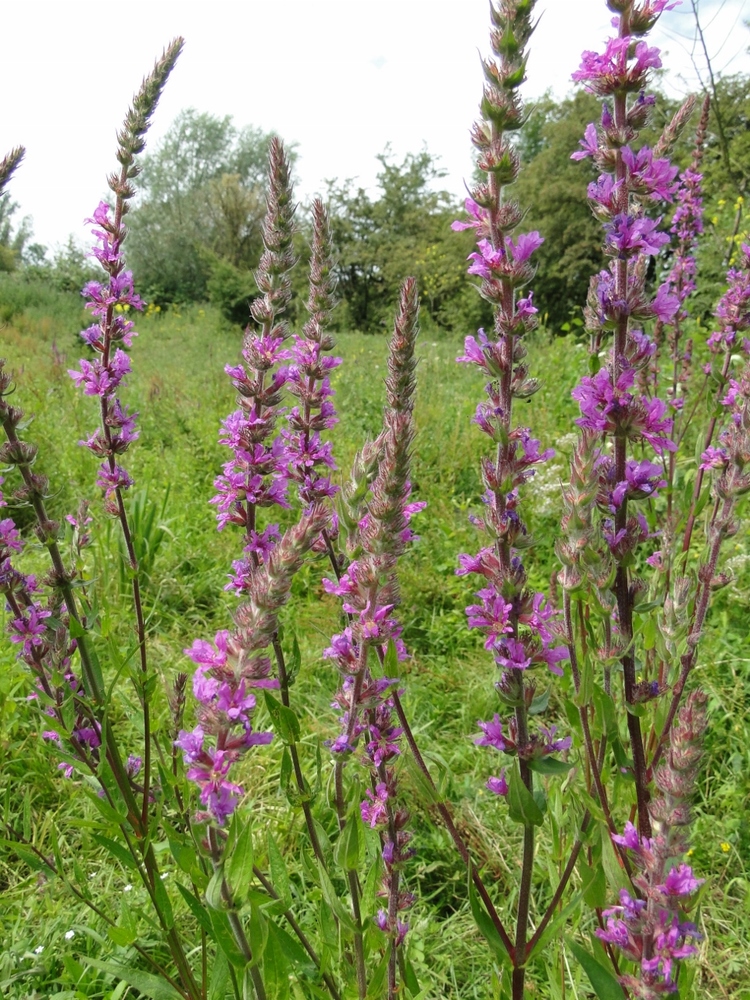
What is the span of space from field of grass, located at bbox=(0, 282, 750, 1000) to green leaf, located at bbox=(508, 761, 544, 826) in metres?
0.37

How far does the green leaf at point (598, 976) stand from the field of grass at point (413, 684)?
18.7 inches

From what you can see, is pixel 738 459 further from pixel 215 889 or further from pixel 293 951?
pixel 293 951

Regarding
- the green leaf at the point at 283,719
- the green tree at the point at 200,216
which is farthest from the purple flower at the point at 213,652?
the green tree at the point at 200,216

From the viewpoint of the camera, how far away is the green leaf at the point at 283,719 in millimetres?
1725

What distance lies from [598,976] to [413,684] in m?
2.74

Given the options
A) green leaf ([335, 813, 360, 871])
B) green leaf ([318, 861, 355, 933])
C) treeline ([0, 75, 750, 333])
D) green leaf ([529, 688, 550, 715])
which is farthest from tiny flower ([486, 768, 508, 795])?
treeline ([0, 75, 750, 333])

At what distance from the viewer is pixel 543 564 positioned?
5.17 meters

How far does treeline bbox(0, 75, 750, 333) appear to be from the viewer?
22.3 m

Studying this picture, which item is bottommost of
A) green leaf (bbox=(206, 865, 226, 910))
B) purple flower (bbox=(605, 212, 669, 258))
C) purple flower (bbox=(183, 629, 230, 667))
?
green leaf (bbox=(206, 865, 226, 910))

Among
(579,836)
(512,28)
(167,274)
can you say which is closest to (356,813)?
(579,836)

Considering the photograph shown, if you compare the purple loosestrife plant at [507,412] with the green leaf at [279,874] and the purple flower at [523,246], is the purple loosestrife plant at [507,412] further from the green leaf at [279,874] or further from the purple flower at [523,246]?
the green leaf at [279,874]

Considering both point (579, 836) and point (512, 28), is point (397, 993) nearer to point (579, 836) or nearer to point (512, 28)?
point (579, 836)

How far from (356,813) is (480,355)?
3.88 ft

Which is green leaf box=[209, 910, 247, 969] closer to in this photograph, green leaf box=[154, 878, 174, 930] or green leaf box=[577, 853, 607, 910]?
green leaf box=[154, 878, 174, 930]
